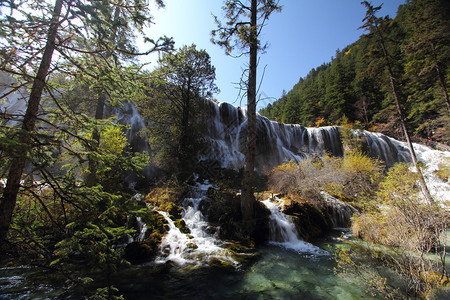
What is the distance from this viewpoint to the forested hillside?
12.0 metres

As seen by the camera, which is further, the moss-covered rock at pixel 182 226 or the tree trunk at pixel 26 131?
the moss-covered rock at pixel 182 226

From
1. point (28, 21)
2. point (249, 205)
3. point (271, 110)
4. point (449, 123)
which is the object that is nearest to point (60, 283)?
point (28, 21)

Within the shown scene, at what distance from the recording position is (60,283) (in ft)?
15.0

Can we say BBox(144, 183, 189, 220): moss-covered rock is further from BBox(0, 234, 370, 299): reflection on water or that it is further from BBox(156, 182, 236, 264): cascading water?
BBox(0, 234, 370, 299): reflection on water

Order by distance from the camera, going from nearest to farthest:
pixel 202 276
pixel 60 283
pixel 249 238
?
pixel 60 283 < pixel 202 276 < pixel 249 238

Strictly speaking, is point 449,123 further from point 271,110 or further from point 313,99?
point 271,110

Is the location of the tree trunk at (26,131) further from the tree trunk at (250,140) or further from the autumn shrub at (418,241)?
the tree trunk at (250,140)

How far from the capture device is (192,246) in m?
6.75

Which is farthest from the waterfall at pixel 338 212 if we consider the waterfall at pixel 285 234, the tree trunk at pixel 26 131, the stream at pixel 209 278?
the tree trunk at pixel 26 131

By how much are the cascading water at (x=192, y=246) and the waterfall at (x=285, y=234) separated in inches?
110

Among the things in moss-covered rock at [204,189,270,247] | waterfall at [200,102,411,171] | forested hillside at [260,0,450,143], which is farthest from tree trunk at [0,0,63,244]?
forested hillside at [260,0,450,143]

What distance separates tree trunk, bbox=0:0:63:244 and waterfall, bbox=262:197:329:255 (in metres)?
8.24

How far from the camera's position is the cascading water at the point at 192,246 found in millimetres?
6164

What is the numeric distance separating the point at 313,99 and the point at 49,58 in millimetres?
49973
